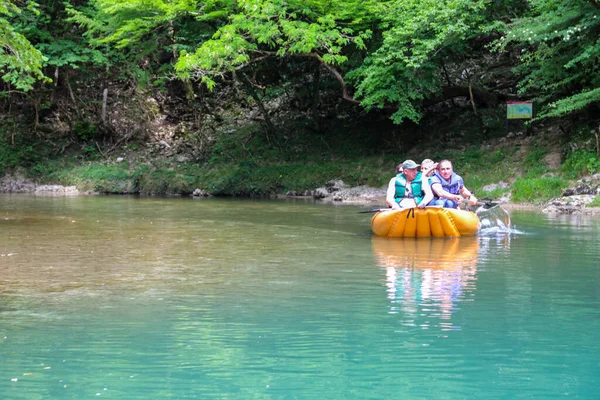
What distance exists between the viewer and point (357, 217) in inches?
723

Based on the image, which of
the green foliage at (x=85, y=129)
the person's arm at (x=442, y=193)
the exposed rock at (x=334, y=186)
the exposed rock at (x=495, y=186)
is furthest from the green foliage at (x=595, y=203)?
the green foliage at (x=85, y=129)

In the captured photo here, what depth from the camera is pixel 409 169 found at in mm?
14156

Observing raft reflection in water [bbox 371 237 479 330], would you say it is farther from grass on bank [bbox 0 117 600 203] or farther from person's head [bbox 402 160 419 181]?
grass on bank [bbox 0 117 600 203]

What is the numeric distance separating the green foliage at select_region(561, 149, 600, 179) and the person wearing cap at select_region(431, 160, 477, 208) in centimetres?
802

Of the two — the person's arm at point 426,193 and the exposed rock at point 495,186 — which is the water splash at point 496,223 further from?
the exposed rock at point 495,186

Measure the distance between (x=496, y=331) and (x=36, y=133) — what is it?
3058 cm

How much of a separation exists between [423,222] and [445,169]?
46.6 inches

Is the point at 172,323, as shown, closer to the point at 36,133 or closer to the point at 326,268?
the point at 326,268

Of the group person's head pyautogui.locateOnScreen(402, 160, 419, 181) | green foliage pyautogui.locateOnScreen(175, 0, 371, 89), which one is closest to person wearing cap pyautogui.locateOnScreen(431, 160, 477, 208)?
person's head pyautogui.locateOnScreen(402, 160, 419, 181)

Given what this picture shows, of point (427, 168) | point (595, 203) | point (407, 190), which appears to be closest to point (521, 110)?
point (595, 203)

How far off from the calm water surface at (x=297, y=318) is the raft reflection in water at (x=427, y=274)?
0.03 m

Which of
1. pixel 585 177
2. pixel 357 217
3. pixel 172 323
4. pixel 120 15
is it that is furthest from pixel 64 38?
pixel 172 323

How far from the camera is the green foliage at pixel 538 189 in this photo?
2138cm

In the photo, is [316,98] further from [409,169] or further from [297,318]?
[297,318]
